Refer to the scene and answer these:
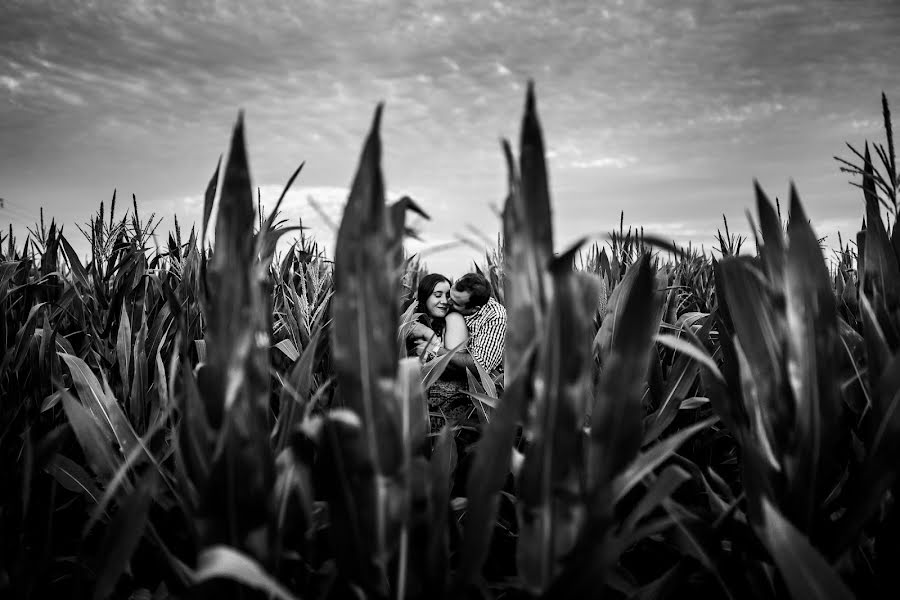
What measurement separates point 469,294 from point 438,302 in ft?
0.76

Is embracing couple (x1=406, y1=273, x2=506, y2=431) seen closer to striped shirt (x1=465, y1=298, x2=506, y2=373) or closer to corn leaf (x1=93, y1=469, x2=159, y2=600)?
striped shirt (x1=465, y1=298, x2=506, y2=373)

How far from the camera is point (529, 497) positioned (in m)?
0.39

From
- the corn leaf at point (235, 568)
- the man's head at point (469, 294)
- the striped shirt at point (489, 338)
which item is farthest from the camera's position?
the man's head at point (469, 294)

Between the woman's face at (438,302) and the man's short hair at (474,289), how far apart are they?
0.13 m

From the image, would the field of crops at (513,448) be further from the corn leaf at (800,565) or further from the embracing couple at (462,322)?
the embracing couple at (462,322)

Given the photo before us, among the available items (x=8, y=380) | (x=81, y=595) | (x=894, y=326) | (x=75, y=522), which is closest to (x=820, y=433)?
(x=894, y=326)

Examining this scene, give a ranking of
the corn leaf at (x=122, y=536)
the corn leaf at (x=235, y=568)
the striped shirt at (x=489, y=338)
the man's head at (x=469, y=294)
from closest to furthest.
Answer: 1. the corn leaf at (x=235, y=568)
2. the corn leaf at (x=122, y=536)
3. the striped shirt at (x=489, y=338)
4. the man's head at (x=469, y=294)

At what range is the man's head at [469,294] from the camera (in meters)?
3.27

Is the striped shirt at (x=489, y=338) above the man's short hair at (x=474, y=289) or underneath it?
underneath

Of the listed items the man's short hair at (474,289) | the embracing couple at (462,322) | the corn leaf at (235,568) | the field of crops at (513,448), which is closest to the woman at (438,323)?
the embracing couple at (462,322)

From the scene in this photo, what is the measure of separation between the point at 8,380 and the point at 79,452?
26cm

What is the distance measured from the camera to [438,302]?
132 inches

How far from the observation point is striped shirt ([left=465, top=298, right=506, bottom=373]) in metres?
3.14

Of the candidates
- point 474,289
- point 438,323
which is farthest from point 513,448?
point 438,323
